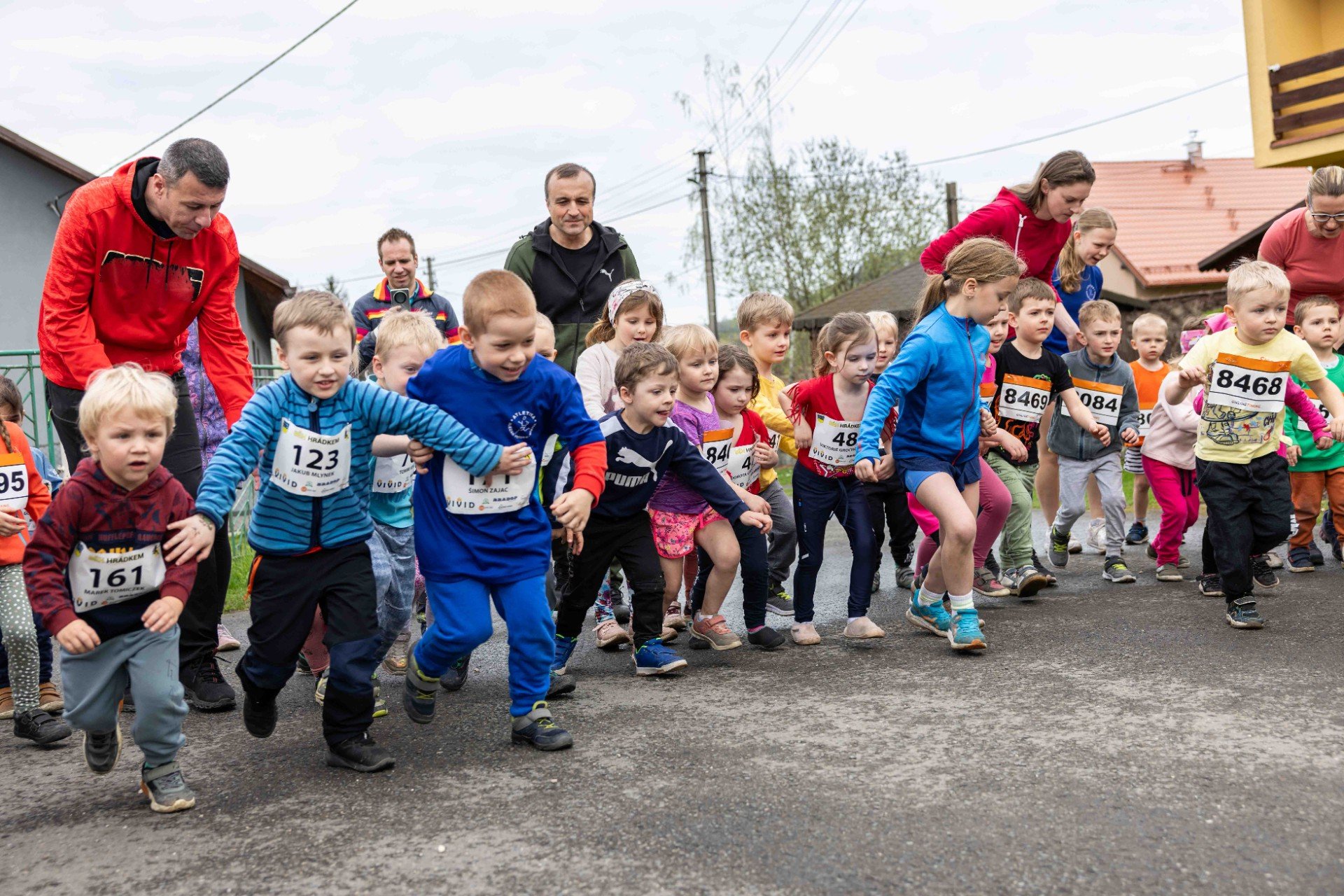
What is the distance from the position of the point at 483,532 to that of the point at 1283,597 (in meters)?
4.43

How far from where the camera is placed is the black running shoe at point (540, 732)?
13.2 feet

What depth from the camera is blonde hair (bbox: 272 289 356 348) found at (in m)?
3.95

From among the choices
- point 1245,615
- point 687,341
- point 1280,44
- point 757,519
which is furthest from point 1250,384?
point 1280,44

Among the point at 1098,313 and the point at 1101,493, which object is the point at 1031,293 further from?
the point at 1101,493

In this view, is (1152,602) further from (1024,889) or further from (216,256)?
(216,256)

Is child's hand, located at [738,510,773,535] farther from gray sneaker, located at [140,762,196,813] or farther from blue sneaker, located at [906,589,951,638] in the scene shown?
gray sneaker, located at [140,762,196,813]

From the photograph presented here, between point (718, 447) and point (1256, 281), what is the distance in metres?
2.73

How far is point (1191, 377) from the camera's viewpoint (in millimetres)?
5746

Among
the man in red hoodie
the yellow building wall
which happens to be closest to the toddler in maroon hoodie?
the man in red hoodie

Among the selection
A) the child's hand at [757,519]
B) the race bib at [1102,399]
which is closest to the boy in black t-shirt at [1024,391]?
the race bib at [1102,399]

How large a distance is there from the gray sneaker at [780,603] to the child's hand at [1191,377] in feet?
7.54

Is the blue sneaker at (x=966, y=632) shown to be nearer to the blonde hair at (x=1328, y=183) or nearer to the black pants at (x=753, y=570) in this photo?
the black pants at (x=753, y=570)

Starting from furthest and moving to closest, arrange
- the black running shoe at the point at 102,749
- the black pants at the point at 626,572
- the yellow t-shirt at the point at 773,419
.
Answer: the yellow t-shirt at the point at 773,419 < the black pants at the point at 626,572 < the black running shoe at the point at 102,749

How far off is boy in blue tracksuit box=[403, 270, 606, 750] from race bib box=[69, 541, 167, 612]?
95cm
